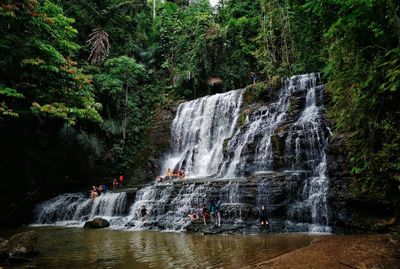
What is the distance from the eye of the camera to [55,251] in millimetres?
9852

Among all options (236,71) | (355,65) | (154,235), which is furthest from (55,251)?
(236,71)

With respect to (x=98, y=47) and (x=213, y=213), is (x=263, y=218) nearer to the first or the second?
(x=213, y=213)

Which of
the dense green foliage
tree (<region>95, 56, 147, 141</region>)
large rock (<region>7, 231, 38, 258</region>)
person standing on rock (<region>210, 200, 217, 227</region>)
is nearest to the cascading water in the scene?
person standing on rock (<region>210, 200, 217, 227</region>)

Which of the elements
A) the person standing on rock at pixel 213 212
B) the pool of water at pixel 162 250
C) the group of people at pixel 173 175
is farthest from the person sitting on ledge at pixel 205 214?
the group of people at pixel 173 175

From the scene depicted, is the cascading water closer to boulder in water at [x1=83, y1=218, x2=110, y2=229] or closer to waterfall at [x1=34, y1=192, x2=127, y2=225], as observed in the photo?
waterfall at [x1=34, y1=192, x2=127, y2=225]

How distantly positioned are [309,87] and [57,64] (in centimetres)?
1448

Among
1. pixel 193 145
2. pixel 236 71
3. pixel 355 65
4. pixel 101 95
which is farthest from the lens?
pixel 236 71

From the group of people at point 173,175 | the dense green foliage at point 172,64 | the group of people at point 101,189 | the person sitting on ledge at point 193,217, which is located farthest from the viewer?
the group of people at point 173,175

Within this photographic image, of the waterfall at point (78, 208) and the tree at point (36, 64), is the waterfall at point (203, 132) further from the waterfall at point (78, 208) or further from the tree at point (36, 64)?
the tree at point (36, 64)

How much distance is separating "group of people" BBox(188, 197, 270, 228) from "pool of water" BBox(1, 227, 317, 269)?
109cm

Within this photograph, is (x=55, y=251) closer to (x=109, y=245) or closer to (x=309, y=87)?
→ (x=109, y=245)

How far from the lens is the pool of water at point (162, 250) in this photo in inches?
310

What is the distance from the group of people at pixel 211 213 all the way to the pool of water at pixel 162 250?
4.00ft

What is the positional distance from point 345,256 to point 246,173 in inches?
358
